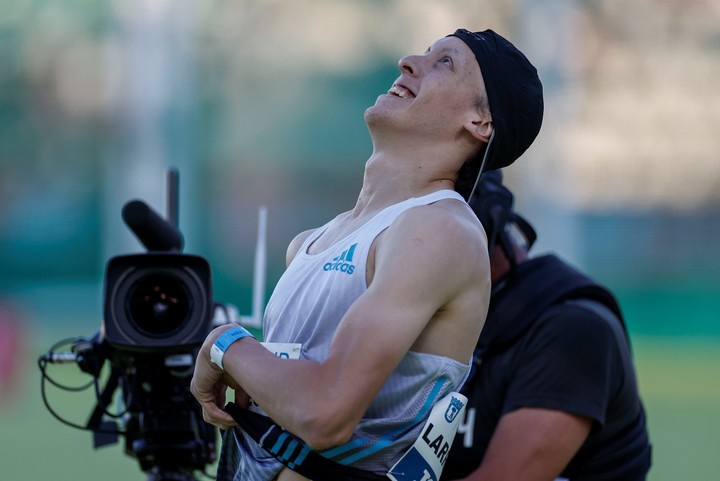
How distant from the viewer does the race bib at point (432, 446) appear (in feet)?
5.92

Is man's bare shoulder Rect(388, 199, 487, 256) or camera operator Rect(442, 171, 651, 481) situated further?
camera operator Rect(442, 171, 651, 481)

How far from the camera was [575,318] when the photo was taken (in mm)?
2670

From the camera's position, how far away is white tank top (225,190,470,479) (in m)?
1.79

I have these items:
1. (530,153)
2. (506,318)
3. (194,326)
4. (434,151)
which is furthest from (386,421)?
(530,153)

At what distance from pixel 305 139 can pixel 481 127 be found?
7.52 m

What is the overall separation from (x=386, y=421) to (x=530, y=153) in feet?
24.8

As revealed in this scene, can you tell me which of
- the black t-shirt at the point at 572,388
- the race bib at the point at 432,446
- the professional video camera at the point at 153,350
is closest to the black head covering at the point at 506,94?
the race bib at the point at 432,446

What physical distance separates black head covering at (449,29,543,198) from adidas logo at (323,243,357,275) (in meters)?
0.31

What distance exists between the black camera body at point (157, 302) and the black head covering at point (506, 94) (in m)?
0.80

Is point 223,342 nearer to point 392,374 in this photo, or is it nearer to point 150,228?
point 392,374

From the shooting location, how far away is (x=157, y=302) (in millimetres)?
2584

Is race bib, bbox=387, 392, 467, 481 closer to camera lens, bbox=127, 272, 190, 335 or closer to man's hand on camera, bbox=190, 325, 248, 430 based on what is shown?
man's hand on camera, bbox=190, 325, 248, 430

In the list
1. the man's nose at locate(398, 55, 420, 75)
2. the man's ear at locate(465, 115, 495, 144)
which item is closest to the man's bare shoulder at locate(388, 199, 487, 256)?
the man's ear at locate(465, 115, 495, 144)

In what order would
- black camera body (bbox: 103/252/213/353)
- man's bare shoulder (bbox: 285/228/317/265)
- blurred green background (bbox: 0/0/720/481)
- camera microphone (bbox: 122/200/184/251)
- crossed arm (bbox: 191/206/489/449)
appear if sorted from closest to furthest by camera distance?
crossed arm (bbox: 191/206/489/449) < man's bare shoulder (bbox: 285/228/317/265) < black camera body (bbox: 103/252/213/353) < camera microphone (bbox: 122/200/184/251) < blurred green background (bbox: 0/0/720/481)
